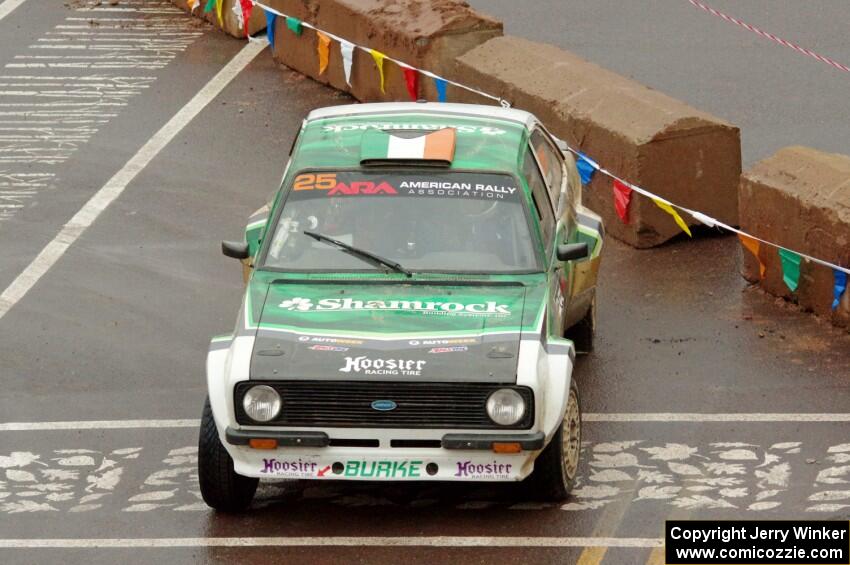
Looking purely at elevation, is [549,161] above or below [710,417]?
above

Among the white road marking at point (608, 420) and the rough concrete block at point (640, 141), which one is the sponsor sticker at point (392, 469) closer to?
the white road marking at point (608, 420)

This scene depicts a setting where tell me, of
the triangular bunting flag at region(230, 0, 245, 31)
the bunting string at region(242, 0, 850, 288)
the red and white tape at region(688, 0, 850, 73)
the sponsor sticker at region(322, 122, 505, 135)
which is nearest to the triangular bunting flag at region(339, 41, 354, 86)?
the bunting string at region(242, 0, 850, 288)

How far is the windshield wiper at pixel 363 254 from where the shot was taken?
1023 cm

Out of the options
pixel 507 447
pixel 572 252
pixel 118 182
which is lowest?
pixel 118 182

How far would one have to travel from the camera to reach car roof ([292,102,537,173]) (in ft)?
35.8

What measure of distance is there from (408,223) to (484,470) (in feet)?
6.13

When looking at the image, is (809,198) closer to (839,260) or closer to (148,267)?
(839,260)

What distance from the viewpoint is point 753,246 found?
527 inches

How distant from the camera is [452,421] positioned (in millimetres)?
9188

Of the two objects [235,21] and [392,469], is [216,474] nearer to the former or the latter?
[392,469]

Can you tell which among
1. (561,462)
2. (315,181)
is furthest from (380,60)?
(561,462)

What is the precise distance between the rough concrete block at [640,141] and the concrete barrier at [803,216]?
968mm

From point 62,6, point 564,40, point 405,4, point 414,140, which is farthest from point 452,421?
point 62,6

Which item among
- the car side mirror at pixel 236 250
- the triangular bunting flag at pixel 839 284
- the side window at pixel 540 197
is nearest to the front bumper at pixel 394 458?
the car side mirror at pixel 236 250
